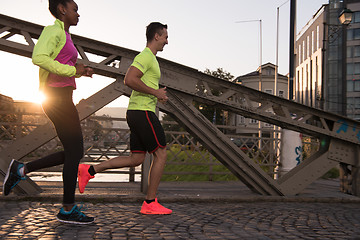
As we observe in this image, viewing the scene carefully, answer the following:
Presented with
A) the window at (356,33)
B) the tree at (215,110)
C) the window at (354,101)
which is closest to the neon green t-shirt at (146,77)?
the tree at (215,110)

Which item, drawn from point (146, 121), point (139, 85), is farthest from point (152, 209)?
point (139, 85)

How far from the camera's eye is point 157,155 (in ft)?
14.9

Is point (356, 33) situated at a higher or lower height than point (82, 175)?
higher

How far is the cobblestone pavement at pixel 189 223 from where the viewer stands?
3.58 metres

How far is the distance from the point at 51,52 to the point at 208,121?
9.79ft

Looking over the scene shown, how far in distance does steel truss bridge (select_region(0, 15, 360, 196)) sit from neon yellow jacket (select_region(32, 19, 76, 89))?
176 cm

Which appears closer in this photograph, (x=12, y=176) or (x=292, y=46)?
(x=12, y=176)

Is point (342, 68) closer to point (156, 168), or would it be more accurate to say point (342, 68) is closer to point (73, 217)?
point (156, 168)

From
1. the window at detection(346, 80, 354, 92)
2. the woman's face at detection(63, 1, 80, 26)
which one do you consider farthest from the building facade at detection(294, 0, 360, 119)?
the woman's face at detection(63, 1, 80, 26)

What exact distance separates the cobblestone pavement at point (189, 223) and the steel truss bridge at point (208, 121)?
29.1 inches

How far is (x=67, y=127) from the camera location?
3.84 m

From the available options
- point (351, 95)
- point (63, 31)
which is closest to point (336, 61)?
point (351, 95)

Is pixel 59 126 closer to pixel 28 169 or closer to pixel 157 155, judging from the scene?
pixel 28 169

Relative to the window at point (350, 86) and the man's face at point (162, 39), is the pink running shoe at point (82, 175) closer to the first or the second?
the man's face at point (162, 39)
